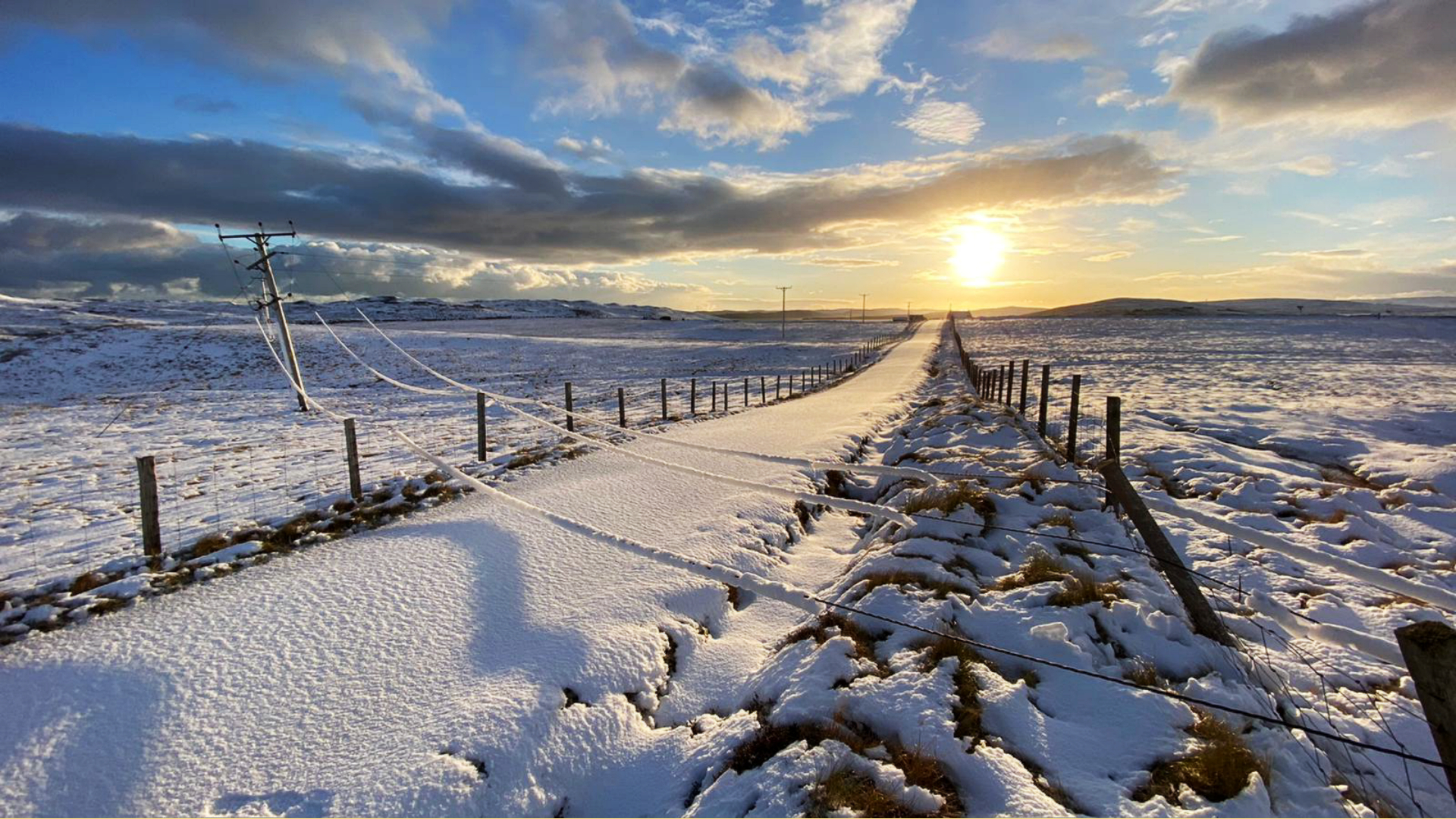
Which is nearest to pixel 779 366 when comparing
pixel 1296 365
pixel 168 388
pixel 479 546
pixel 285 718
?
pixel 1296 365

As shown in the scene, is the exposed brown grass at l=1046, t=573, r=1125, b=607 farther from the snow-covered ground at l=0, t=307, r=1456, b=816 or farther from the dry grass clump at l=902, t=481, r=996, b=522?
the dry grass clump at l=902, t=481, r=996, b=522

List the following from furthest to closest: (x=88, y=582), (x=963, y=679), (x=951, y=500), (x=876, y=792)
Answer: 1. (x=951, y=500)
2. (x=88, y=582)
3. (x=963, y=679)
4. (x=876, y=792)

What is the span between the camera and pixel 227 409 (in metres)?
22.4

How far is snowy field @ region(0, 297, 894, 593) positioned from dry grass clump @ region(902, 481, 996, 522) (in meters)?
7.82

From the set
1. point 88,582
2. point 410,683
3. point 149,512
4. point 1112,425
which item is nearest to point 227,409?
point 149,512

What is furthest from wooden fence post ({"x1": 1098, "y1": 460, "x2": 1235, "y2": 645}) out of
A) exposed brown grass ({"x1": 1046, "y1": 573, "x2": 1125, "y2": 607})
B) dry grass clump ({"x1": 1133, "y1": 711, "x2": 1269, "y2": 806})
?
dry grass clump ({"x1": 1133, "y1": 711, "x2": 1269, "y2": 806})

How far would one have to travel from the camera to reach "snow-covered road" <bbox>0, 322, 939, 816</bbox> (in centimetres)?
373

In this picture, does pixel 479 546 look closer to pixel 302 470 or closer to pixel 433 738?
pixel 433 738

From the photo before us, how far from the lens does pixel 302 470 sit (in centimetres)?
1136

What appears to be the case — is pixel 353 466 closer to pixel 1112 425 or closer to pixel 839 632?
pixel 839 632

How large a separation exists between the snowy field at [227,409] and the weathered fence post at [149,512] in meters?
0.31

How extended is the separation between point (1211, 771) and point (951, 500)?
178 inches

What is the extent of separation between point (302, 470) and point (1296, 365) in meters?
44.7

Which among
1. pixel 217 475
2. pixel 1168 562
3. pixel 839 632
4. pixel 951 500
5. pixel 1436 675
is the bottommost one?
pixel 217 475
